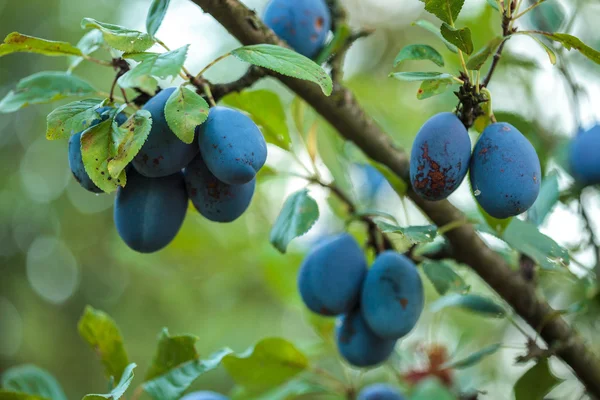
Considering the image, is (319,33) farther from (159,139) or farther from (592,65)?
(592,65)

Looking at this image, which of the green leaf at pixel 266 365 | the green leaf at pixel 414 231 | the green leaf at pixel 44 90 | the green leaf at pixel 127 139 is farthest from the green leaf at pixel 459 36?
the green leaf at pixel 266 365

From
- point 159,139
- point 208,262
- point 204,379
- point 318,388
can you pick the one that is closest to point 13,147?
point 204,379

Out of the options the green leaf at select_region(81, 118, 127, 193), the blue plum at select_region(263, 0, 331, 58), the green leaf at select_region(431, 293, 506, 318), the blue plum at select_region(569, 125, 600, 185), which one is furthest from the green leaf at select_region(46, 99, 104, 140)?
the blue plum at select_region(569, 125, 600, 185)

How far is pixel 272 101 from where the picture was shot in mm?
846

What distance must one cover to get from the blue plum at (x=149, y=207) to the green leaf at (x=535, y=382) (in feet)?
1.68

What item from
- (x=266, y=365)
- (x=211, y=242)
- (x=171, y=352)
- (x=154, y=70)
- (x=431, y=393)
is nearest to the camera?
(x=431, y=393)

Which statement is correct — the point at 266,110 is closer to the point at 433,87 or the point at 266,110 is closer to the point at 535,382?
the point at 433,87

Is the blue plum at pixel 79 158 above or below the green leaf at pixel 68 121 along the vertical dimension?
below

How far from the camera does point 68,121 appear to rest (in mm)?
559

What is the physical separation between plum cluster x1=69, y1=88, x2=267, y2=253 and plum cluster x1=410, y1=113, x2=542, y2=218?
0.16m

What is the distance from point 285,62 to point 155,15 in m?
0.16

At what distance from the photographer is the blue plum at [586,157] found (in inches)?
40.1

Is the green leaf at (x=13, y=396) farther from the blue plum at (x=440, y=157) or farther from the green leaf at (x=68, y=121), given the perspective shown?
the blue plum at (x=440, y=157)

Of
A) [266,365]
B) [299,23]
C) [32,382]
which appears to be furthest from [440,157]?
[32,382]
